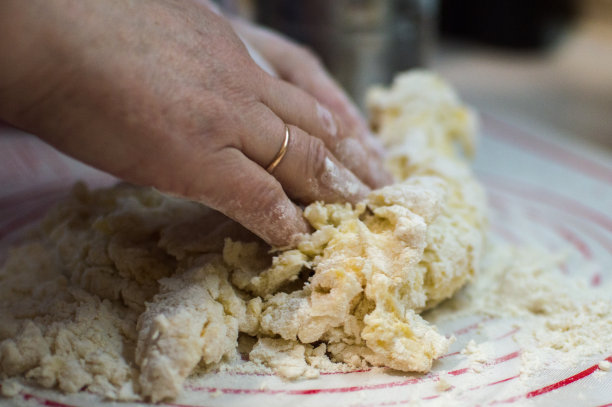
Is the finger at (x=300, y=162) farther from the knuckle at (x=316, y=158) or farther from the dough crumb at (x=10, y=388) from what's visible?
the dough crumb at (x=10, y=388)

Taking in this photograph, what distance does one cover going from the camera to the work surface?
40.3 inches

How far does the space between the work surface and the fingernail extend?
1.56 ft

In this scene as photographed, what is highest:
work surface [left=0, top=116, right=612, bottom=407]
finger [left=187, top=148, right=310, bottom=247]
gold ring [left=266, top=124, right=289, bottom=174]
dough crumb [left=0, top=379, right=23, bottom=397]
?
gold ring [left=266, top=124, right=289, bottom=174]

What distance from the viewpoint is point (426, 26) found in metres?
2.52

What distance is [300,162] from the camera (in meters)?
1.15

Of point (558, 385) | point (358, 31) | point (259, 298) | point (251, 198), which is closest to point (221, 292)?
point (259, 298)

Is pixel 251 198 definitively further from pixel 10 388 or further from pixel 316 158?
pixel 10 388

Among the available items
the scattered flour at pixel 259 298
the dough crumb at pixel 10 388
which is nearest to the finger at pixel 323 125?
the scattered flour at pixel 259 298

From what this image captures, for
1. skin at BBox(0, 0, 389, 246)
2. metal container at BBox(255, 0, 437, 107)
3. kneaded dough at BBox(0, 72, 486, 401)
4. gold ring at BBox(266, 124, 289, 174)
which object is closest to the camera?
skin at BBox(0, 0, 389, 246)

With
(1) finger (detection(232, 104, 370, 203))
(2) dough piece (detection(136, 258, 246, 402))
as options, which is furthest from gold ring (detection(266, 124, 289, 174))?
(2) dough piece (detection(136, 258, 246, 402))

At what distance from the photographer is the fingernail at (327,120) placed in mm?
1246

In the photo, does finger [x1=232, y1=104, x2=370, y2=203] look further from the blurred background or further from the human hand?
the blurred background

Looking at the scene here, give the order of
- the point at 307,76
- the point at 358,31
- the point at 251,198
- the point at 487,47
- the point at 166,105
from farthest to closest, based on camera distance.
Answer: the point at 487,47 < the point at 358,31 < the point at 307,76 < the point at 251,198 < the point at 166,105

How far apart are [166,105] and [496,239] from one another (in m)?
1.12
